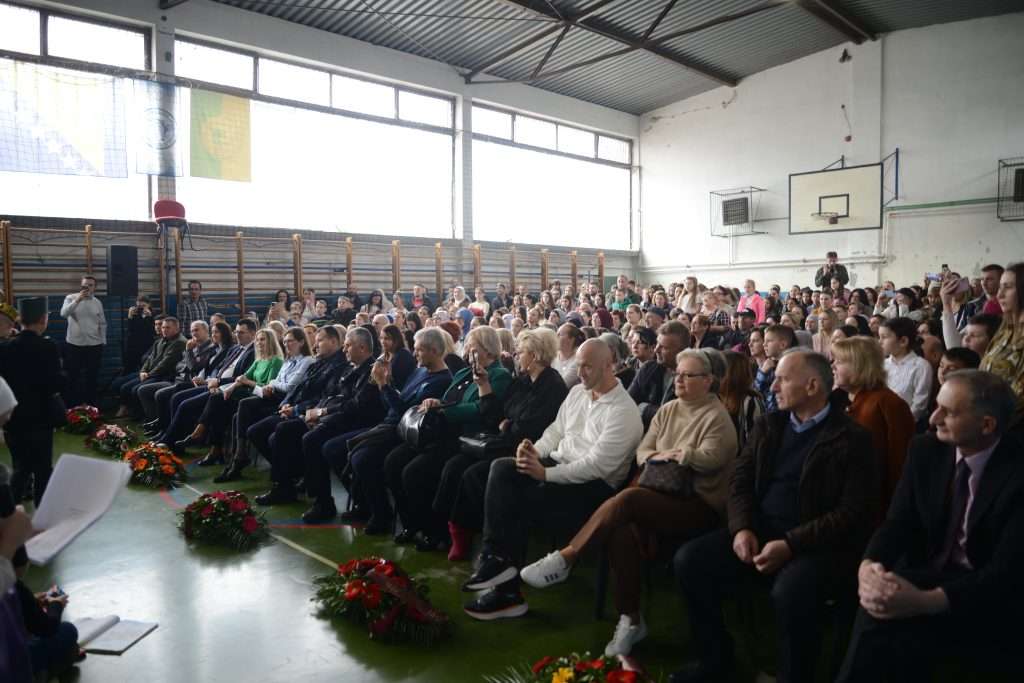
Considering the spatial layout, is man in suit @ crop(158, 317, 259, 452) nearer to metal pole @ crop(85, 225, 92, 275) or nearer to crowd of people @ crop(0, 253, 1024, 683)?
crowd of people @ crop(0, 253, 1024, 683)

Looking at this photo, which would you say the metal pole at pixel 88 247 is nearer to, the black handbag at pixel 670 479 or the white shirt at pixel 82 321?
the white shirt at pixel 82 321

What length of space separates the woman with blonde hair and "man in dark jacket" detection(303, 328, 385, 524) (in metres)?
2.85

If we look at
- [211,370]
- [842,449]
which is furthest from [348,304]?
[842,449]

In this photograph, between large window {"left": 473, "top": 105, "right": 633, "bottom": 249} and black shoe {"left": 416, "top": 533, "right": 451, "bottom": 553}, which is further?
large window {"left": 473, "top": 105, "right": 633, "bottom": 249}

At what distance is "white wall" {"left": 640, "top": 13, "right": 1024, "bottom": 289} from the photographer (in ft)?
40.2

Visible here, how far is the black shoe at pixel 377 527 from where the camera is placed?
3898 mm

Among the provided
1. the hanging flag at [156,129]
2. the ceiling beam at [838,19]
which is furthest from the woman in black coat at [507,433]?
the ceiling beam at [838,19]

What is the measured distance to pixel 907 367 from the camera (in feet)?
12.4

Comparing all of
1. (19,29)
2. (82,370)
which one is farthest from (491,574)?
A: (19,29)

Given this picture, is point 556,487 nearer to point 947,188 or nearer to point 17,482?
point 17,482

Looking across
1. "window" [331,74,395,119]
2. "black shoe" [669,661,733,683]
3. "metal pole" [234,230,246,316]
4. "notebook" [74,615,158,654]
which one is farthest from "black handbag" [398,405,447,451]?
"window" [331,74,395,119]

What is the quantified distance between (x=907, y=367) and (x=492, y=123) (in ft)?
39.6

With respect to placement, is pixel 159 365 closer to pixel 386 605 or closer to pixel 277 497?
pixel 277 497

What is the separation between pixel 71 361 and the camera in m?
8.11
